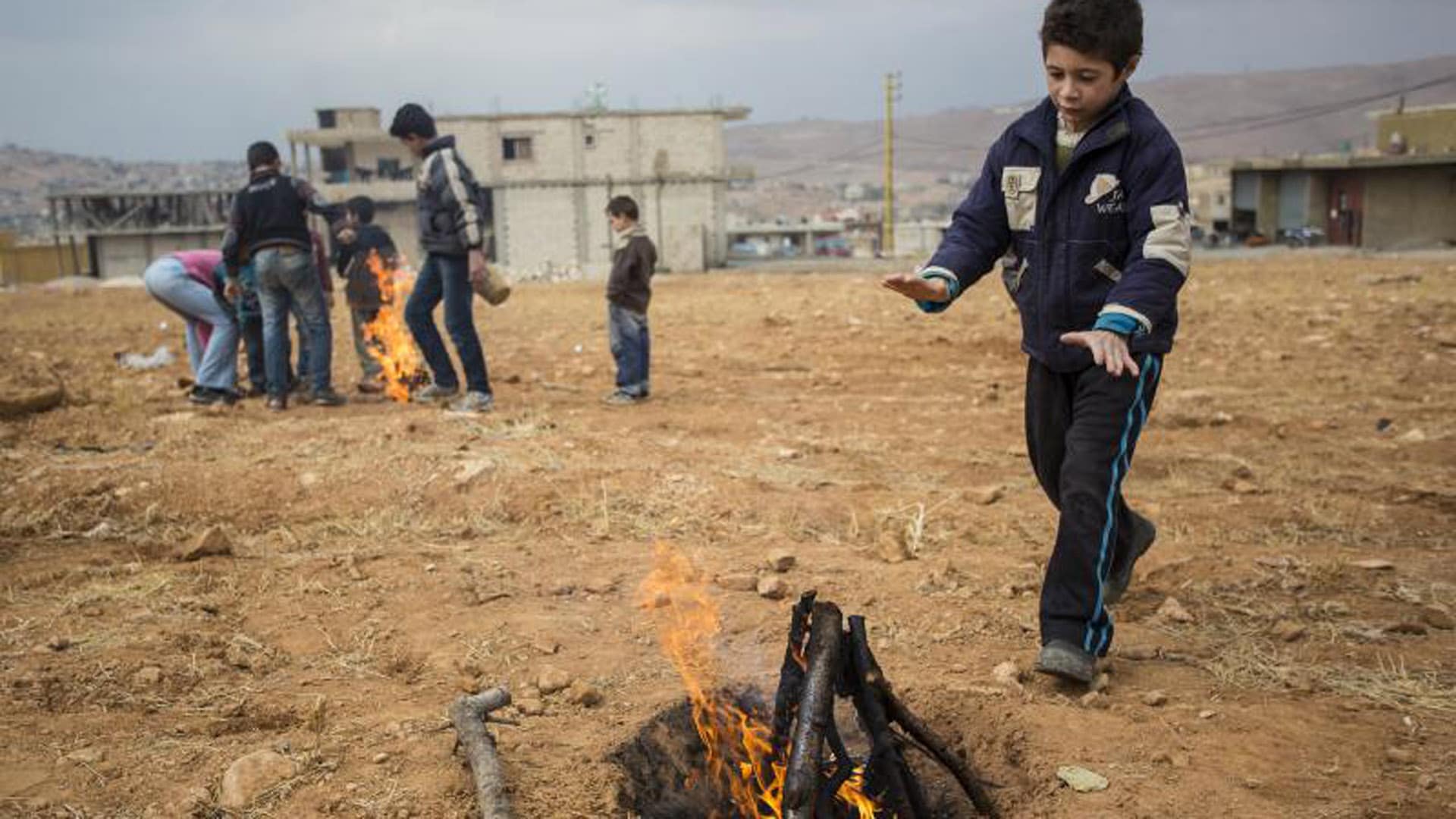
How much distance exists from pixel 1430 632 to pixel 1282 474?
97.6 inches

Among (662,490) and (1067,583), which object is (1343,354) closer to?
(662,490)

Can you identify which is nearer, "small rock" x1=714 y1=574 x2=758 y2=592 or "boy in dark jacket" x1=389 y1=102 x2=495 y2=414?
"small rock" x1=714 y1=574 x2=758 y2=592

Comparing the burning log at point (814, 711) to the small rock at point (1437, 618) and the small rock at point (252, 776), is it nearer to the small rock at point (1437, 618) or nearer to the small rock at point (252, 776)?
the small rock at point (252, 776)

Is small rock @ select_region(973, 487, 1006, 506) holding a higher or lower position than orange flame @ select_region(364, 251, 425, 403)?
lower

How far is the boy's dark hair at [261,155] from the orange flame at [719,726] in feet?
18.0

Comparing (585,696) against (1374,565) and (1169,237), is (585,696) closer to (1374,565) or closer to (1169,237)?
(1169,237)

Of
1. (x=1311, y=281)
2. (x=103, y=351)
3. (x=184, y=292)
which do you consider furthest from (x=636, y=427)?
(x=1311, y=281)

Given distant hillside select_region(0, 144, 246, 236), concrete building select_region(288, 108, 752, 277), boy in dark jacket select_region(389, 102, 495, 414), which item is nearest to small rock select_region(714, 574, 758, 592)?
boy in dark jacket select_region(389, 102, 495, 414)

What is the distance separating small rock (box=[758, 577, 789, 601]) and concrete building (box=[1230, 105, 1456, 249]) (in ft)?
125

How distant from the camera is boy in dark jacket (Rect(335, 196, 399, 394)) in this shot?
977 centimetres

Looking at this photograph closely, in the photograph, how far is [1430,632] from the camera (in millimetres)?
3947

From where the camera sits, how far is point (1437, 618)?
159 inches

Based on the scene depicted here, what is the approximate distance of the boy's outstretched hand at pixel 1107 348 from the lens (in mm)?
3164

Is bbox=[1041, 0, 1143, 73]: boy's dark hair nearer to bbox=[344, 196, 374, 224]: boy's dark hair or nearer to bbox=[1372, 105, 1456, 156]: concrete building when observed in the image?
bbox=[344, 196, 374, 224]: boy's dark hair
